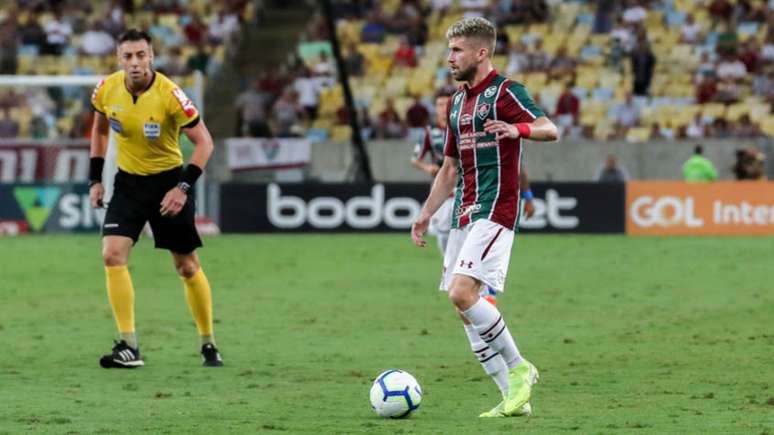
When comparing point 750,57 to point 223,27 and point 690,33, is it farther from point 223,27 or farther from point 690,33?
point 223,27

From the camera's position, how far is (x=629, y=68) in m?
30.7

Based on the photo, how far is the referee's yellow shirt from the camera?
10711mm

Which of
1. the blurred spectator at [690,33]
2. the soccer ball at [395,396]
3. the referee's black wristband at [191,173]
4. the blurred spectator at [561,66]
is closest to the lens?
the soccer ball at [395,396]

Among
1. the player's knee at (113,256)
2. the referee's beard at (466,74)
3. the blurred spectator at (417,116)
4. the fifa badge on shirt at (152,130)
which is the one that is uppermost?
the referee's beard at (466,74)

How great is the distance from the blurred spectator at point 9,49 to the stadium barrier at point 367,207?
870 cm

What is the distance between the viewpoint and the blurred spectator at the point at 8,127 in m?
26.8

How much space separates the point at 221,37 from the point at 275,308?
63.3 feet

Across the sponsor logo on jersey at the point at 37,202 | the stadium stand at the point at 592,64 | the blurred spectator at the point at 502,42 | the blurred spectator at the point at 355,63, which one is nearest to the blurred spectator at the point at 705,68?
the stadium stand at the point at 592,64

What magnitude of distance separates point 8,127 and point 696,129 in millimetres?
12088

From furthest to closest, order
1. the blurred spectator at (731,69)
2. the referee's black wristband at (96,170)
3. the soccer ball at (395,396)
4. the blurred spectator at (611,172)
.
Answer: the blurred spectator at (731,69)
the blurred spectator at (611,172)
the referee's black wristband at (96,170)
the soccer ball at (395,396)

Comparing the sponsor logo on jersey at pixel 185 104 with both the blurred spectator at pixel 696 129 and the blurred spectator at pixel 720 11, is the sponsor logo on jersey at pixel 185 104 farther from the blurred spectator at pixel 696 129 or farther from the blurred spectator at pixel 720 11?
the blurred spectator at pixel 720 11

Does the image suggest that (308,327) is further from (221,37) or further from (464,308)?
(221,37)

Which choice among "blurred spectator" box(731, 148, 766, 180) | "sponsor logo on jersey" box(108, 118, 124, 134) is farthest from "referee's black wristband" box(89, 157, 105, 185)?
"blurred spectator" box(731, 148, 766, 180)

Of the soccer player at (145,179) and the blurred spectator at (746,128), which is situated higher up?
the soccer player at (145,179)
